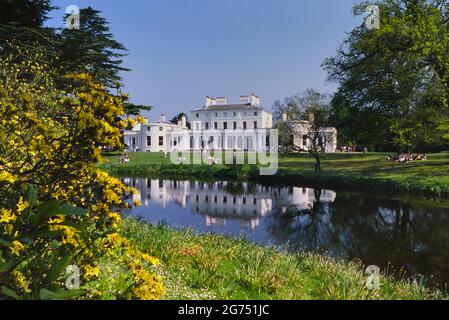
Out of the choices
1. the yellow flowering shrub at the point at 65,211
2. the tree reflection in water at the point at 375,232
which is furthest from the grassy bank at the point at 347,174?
the yellow flowering shrub at the point at 65,211

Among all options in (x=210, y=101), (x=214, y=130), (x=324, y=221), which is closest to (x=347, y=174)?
(x=324, y=221)

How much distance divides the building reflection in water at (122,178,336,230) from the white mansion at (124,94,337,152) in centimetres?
3619

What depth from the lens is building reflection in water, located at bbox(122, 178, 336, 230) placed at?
17859 mm

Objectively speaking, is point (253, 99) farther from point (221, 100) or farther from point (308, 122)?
A: point (308, 122)

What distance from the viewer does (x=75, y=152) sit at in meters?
4.45

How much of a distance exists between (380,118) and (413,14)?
7.99 meters

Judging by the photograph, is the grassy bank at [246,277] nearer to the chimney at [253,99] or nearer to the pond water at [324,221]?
the pond water at [324,221]

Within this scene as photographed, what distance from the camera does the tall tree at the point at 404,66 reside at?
76.6 feet

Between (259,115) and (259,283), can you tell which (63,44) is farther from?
(259,115)

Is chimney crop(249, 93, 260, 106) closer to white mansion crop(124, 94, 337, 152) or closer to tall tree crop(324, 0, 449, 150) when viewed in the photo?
white mansion crop(124, 94, 337, 152)

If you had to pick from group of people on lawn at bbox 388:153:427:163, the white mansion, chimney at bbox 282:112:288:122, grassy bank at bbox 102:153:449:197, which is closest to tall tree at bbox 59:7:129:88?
grassy bank at bbox 102:153:449:197
